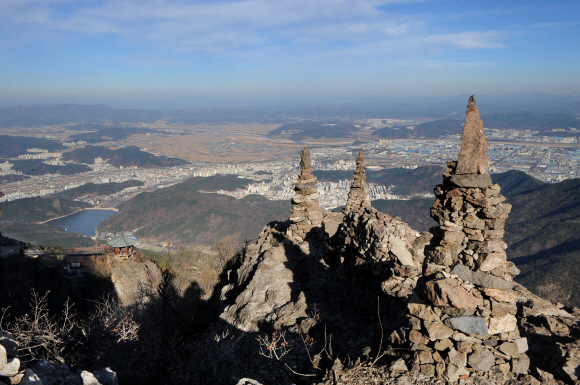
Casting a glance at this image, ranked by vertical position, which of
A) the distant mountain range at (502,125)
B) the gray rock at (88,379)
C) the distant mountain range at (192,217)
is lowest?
the distant mountain range at (192,217)

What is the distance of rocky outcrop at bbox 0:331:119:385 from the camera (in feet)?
14.5

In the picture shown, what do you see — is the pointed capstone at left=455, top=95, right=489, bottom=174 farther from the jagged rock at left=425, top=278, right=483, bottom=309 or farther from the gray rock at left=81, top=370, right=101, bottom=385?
the gray rock at left=81, top=370, right=101, bottom=385

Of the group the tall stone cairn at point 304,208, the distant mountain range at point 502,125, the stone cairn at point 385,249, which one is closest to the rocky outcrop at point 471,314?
the stone cairn at point 385,249

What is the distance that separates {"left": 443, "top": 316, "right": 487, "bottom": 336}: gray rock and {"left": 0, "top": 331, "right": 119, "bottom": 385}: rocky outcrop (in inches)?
217

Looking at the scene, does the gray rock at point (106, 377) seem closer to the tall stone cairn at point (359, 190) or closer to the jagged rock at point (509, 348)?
the jagged rock at point (509, 348)

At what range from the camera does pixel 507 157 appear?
8875 cm

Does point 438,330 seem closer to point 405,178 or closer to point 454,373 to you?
point 454,373

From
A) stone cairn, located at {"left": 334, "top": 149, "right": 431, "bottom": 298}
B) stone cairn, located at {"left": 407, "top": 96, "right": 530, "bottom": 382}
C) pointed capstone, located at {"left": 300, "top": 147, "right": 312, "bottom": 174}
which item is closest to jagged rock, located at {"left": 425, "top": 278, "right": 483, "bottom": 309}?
stone cairn, located at {"left": 407, "top": 96, "right": 530, "bottom": 382}

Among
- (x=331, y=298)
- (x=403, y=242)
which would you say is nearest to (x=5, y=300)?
(x=331, y=298)

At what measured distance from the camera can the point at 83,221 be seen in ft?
229

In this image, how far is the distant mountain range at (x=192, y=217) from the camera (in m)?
56.7

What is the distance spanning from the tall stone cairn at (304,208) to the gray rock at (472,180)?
29.4ft

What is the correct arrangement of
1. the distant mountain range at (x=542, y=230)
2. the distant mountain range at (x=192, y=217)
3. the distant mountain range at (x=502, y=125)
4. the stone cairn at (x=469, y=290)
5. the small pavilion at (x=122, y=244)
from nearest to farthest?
the stone cairn at (x=469, y=290), the small pavilion at (x=122, y=244), the distant mountain range at (x=542, y=230), the distant mountain range at (x=192, y=217), the distant mountain range at (x=502, y=125)

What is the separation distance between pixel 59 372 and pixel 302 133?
18516cm
